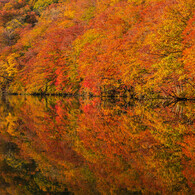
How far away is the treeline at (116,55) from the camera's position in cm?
1825

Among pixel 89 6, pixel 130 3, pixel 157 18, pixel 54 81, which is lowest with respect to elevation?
pixel 54 81

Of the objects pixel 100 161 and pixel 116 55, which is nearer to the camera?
pixel 100 161

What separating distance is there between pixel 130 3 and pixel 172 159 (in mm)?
29570

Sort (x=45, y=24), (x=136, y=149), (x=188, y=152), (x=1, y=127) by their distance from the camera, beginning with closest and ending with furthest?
(x=188, y=152), (x=136, y=149), (x=1, y=127), (x=45, y=24)

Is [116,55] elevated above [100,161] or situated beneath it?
elevated above

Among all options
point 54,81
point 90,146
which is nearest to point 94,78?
point 54,81

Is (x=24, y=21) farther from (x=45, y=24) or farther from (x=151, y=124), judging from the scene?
(x=151, y=124)

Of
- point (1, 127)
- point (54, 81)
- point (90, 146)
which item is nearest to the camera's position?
point (90, 146)

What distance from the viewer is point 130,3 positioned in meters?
31.2

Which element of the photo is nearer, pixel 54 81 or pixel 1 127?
pixel 1 127

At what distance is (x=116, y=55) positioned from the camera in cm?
2533

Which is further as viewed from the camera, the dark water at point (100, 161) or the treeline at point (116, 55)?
the treeline at point (116, 55)

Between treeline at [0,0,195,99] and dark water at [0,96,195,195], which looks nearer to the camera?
dark water at [0,96,195,195]

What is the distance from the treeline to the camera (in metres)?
18.2
